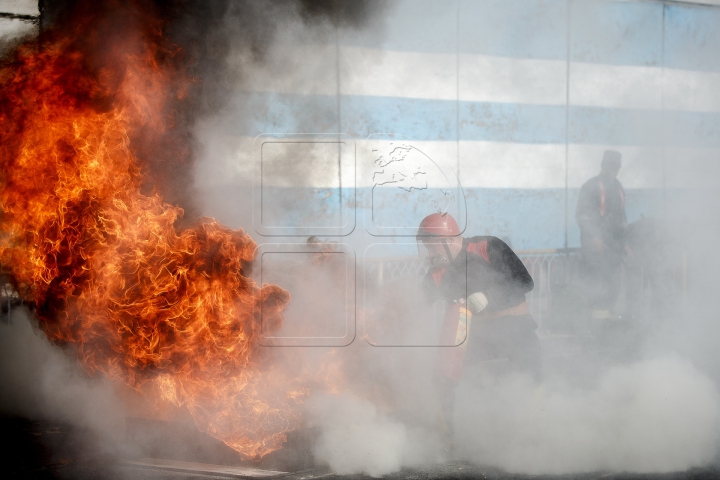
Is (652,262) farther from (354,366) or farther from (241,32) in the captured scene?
(241,32)

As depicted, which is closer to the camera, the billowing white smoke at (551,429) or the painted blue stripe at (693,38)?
the billowing white smoke at (551,429)

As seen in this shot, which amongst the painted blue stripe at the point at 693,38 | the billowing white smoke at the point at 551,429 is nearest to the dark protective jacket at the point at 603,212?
the painted blue stripe at the point at 693,38

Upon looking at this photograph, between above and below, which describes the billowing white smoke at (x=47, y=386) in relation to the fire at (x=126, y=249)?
A: below

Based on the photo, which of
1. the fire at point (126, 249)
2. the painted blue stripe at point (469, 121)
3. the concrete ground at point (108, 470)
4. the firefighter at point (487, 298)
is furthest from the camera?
the painted blue stripe at point (469, 121)

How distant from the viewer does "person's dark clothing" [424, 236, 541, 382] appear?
15.5 feet

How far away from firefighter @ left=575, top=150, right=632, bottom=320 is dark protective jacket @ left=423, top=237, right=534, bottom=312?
103 inches

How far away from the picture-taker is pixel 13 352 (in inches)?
224

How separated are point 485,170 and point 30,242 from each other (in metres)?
5.20

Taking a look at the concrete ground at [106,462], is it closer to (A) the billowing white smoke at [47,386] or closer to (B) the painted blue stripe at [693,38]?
(A) the billowing white smoke at [47,386]

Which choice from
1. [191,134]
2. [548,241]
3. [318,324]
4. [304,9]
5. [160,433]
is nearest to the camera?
[160,433]

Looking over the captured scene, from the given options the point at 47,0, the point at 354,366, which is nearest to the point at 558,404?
the point at 354,366

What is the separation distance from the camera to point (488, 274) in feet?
15.8

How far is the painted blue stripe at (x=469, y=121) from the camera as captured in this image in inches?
231

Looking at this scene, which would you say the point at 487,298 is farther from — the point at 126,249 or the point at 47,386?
the point at 47,386
